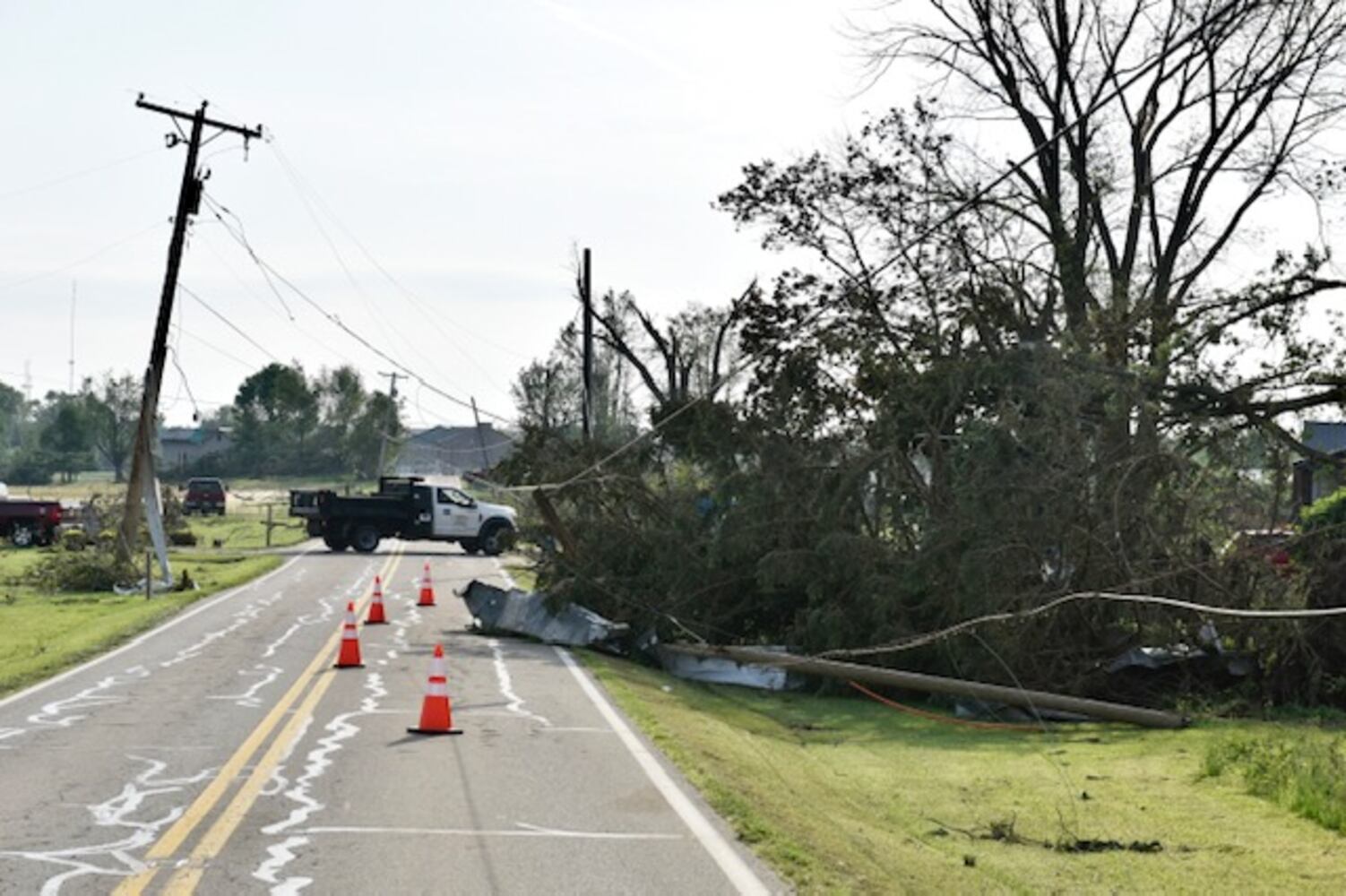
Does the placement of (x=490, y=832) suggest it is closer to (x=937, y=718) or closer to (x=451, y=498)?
(x=937, y=718)

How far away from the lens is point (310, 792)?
10898 millimetres

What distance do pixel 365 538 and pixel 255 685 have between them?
33.3 metres

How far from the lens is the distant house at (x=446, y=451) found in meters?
148

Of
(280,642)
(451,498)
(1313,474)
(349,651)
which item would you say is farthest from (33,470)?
(1313,474)

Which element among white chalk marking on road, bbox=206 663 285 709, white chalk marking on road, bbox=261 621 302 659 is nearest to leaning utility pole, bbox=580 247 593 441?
white chalk marking on road, bbox=261 621 302 659

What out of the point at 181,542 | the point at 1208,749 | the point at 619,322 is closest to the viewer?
the point at 1208,749

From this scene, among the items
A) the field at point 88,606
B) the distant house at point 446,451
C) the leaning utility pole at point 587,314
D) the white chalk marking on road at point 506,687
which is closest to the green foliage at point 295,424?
the distant house at point 446,451

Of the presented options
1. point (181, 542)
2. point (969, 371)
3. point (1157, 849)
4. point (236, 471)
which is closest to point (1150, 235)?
point (969, 371)

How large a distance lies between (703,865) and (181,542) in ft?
160

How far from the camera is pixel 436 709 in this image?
14.0 m

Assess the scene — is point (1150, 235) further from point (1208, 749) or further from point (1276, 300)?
point (1208, 749)

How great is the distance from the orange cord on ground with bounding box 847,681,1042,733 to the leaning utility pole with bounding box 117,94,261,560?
72.5 ft

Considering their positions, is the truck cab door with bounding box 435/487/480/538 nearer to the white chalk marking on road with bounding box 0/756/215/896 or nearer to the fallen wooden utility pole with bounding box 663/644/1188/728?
the fallen wooden utility pole with bounding box 663/644/1188/728

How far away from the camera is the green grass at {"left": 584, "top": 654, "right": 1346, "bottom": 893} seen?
9.76 metres
